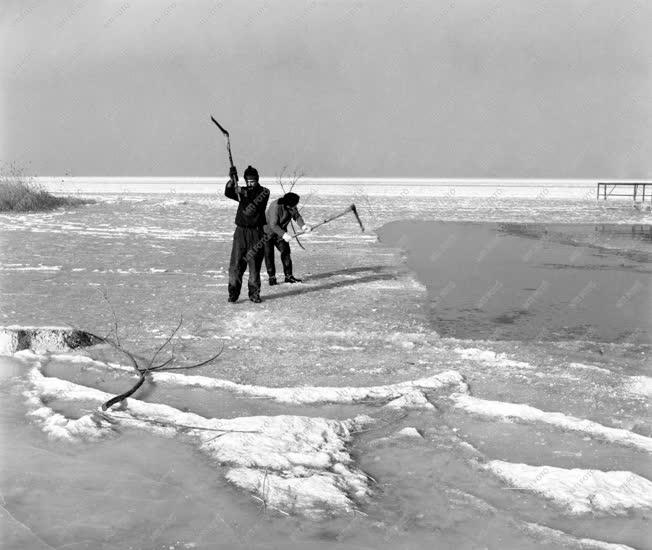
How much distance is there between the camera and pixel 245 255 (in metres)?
8.95

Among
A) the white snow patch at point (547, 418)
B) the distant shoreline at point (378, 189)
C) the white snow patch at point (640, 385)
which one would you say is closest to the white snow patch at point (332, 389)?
the white snow patch at point (547, 418)

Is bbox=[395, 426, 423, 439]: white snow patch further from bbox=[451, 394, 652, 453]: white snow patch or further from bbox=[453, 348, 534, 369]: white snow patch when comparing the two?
bbox=[453, 348, 534, 369]: white snow patch

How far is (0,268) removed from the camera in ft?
38.8

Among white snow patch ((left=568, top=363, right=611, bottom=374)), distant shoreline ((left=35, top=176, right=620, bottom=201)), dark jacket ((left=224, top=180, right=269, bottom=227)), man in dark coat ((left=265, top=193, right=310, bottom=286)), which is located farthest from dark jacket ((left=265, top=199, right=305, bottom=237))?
distant shoreline ((left=35, top=176, right=620, bottom=201))

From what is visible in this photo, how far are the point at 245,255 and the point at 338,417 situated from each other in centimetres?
427

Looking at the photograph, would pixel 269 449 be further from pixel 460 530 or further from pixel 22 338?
pixel 22 338

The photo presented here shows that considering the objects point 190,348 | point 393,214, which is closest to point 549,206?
point 393,214

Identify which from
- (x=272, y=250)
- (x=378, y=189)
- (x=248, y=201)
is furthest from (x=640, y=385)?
(x=378, y=189)

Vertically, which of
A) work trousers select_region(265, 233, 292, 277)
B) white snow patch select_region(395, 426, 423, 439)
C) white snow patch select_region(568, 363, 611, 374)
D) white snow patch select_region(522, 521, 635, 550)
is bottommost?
white snow patch select_region(522, 521, 635, 550)

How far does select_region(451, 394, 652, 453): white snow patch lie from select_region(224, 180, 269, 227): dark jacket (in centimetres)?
432

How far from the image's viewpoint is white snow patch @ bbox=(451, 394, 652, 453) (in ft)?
15.2

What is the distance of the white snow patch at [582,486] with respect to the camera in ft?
12.2

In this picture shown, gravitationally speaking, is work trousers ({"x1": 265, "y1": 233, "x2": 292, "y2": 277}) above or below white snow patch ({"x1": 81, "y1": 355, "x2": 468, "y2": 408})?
above

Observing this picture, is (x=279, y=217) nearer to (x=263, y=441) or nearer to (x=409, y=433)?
(x=409, y=433)
